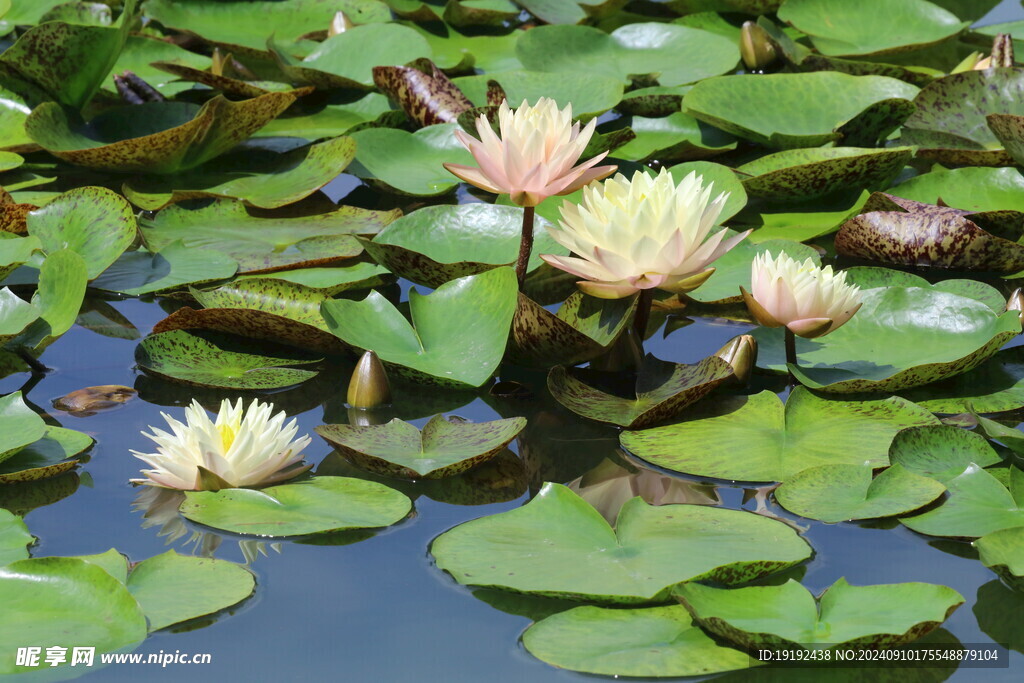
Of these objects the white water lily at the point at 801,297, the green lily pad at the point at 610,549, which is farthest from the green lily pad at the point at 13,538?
the white water lily at the point at 801,297

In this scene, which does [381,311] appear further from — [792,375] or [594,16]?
[594,16]

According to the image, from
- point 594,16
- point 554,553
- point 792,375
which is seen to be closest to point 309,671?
point 554,553

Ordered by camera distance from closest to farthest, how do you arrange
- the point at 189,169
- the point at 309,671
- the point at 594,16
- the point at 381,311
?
1. the point at 309,671
2. the point at 381,311
3. the point at 189,169
4. the point at 594,16

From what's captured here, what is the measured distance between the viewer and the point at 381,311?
1.99m

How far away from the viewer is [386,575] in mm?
1404

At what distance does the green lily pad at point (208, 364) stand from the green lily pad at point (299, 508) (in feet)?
1.28

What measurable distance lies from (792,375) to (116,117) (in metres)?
2.08

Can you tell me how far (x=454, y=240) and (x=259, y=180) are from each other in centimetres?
88

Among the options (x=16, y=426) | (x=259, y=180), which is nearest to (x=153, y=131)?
(x=259, y=180)

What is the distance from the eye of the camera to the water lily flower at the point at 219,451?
153 cm

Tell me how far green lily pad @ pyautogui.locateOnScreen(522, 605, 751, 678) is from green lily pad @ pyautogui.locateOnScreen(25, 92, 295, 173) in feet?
6.07

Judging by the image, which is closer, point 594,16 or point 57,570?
point 57,570

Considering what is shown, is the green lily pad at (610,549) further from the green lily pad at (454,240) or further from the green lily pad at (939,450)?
the green lily pad at (454,240)

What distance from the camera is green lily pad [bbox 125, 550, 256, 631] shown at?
1294 mm
